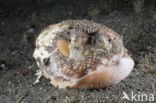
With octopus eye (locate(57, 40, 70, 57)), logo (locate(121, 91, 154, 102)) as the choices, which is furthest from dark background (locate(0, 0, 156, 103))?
octopus eye (locate(57, 40, 70, 57))

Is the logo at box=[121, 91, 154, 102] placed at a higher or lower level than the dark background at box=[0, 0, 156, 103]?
lower

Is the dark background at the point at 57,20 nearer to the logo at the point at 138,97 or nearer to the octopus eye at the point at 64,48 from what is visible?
the logo at the point at 138,97

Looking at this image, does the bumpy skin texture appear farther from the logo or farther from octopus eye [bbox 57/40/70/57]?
the logo

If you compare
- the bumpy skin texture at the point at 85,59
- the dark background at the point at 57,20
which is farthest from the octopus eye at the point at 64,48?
the dark background at the point at 57,20

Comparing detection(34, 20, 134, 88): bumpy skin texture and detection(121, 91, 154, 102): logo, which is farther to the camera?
detection(34, 20, 134, 88): bumpy skin texture

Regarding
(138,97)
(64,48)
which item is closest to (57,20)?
(64,48)

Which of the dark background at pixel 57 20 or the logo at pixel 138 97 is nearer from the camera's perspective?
the logo at pixel 138 97

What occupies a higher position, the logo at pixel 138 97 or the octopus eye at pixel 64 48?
the octopus eye at pixel 64 48
